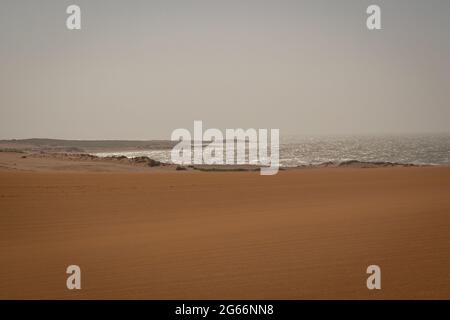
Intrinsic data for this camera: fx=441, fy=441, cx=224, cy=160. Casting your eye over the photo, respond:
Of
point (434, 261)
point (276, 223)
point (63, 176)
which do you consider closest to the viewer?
point (434, 261)

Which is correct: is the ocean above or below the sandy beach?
above

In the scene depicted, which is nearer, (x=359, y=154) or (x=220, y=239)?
(x=220, y=239)

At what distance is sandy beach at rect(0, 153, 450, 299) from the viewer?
594 centimetres

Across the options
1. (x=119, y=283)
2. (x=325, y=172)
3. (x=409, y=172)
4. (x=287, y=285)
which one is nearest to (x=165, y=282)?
(x=119, y=283)

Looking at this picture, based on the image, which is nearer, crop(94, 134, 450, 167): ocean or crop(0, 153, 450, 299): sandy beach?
crop(0, 153, 450, 299): sandy beach

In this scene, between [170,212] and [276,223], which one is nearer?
[276,223]

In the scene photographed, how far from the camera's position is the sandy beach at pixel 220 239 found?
5938 millimetres

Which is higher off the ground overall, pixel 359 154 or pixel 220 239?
pixel 359 154

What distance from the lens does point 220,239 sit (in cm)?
862

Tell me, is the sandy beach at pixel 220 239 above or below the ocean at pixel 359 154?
below

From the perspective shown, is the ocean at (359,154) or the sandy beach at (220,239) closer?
the sandy beach at (220,239)
